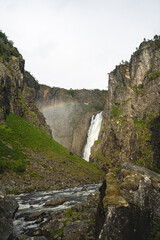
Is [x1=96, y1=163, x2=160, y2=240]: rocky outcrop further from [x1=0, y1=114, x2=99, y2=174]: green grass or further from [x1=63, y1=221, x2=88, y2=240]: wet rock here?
[x1=0, y1=114, x2=99, y2=174]: green grass

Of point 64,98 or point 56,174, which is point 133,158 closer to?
point 56,174

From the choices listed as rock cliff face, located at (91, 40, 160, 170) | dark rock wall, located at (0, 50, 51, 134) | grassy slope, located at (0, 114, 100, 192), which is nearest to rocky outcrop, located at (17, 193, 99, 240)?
grassy slope, located at (0, 114, 100, 192)

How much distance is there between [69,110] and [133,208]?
119929 millimetres

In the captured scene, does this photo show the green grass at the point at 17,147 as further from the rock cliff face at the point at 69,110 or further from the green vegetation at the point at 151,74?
the green vegetation at the point at 151,74

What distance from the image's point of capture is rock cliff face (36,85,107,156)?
112 metres

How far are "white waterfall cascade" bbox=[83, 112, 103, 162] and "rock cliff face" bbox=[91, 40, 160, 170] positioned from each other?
764cm

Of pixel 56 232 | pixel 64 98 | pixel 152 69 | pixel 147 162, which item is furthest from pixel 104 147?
pixel 56 232

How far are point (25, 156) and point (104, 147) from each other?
55207 millimetres

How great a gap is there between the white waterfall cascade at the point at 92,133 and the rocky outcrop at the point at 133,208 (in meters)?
85.1

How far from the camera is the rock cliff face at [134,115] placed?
67.4m

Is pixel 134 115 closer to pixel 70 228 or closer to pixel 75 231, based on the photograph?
pixel 70 228

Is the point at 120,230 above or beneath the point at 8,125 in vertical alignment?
above

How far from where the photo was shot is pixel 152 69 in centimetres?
8725

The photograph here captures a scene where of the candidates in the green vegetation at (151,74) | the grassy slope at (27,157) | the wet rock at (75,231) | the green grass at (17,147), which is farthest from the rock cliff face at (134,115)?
the wet rock at (75,231)
